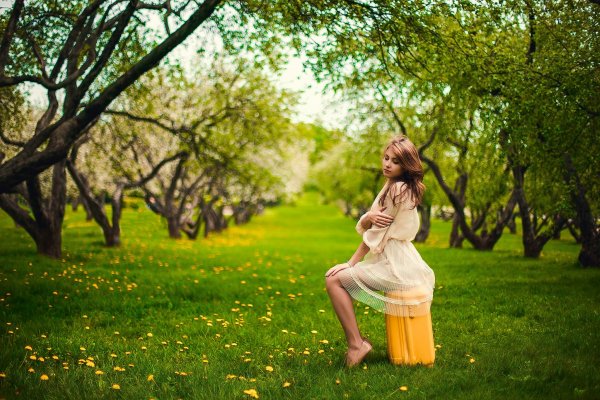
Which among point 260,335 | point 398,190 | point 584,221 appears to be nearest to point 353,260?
point 398,190

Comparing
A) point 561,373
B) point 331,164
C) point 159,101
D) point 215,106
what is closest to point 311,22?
point 561,373

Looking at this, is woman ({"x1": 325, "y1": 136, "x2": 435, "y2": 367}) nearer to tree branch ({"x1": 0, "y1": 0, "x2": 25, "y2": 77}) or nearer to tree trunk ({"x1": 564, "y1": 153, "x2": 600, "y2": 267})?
tree branch ({"x1": 0, "y1": 0, "x2": 25, "y2": 77})

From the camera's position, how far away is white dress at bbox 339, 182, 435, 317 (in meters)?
5.42

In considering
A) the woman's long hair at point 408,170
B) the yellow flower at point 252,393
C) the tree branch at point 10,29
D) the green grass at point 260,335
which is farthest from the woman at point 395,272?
the tree branch at point 10,29

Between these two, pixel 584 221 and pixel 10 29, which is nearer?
pixel 10 29

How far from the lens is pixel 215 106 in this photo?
18781 mm

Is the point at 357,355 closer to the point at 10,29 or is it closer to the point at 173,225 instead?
the point at 10,29

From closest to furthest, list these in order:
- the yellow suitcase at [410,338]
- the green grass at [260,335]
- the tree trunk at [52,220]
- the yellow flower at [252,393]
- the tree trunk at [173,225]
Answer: the yellow flower at [252,393], the green grass at [260,335], the yellow suitcase at [410,338], the tree trunk at [52,220], the tree trunk at [173,225]

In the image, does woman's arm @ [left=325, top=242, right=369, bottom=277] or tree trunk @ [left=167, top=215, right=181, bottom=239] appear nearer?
woman's arm @ [left=325, top=242, right=369, bottom=277]

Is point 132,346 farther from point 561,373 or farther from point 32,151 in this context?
point 561,373

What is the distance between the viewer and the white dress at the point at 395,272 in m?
5.42

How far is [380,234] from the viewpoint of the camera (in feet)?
18.0

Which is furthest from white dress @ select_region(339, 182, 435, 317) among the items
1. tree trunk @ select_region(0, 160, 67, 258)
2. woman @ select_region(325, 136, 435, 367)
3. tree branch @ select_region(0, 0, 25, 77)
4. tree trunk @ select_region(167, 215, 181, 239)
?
tree trunk @ select_region(167, 215, 181, 239)

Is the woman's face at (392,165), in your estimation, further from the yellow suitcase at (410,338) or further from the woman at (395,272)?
the yellow suitcase at (410,338)
